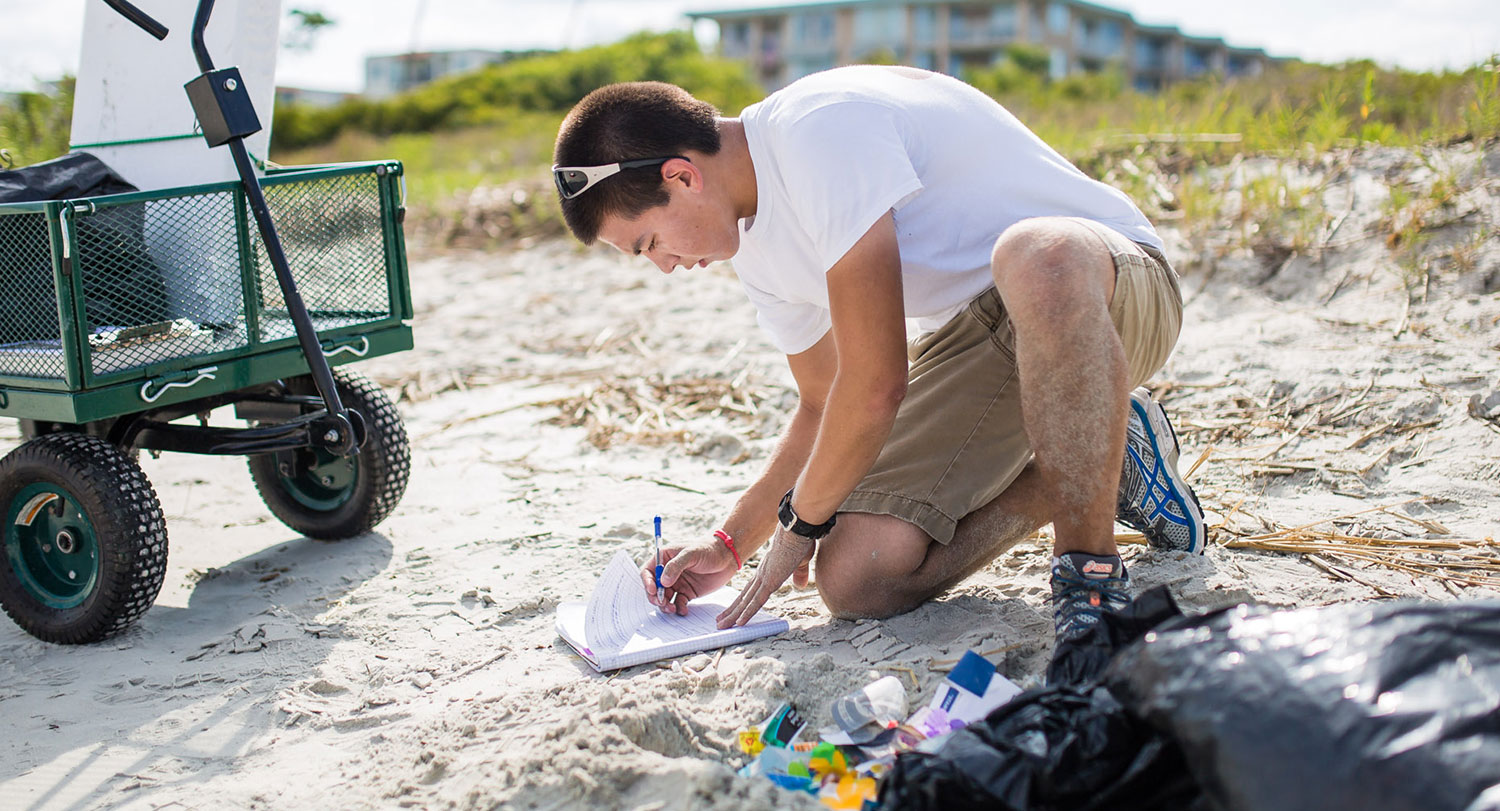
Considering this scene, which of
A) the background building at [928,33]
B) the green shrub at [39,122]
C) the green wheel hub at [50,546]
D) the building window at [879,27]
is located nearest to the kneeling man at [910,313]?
the green wheel hub at [50,546]

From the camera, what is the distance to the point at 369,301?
134 inches

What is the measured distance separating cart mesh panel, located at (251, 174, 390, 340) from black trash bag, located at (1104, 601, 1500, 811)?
2657 millimetres

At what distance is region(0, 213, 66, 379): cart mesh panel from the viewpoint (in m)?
2.77

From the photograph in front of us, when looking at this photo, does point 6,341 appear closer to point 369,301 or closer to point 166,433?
point 166,433

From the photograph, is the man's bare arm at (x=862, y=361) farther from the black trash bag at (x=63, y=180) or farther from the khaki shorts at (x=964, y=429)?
the black trash bag at (x=63, y=180)

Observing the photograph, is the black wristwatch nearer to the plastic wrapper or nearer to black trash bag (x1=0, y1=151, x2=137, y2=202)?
the plastic wrapper

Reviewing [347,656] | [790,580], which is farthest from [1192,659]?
[347,656]

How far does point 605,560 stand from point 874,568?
0.99 meters

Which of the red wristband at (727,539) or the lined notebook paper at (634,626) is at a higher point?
the red wristband at (727,539)

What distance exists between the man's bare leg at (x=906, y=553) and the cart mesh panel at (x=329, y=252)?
1749 mm

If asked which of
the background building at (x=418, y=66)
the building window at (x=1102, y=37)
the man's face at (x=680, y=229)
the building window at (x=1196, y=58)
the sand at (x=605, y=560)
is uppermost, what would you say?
the background building at (x=418, y=66)

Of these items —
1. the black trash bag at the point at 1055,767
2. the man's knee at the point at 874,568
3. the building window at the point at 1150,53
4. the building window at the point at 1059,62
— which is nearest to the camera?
the black trash bag at the point at 1055,767

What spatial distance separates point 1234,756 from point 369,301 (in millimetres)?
2881

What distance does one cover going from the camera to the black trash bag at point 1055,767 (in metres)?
1.42
